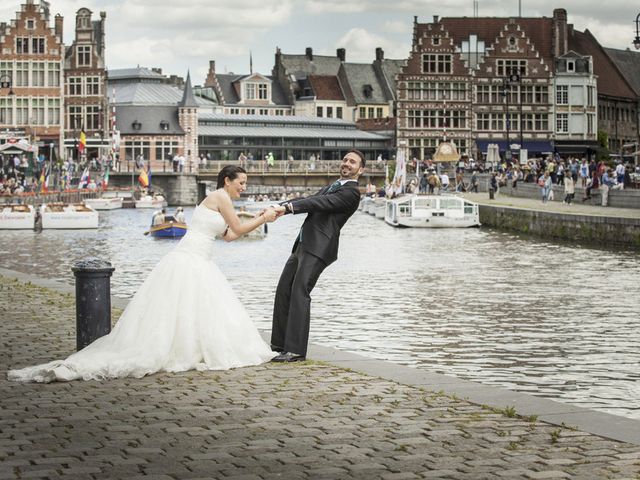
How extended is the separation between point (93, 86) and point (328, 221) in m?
94.6

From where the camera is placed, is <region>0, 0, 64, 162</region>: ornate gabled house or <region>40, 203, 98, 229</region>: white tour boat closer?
<region>40, 203, 98, 229</region>: white tour boat

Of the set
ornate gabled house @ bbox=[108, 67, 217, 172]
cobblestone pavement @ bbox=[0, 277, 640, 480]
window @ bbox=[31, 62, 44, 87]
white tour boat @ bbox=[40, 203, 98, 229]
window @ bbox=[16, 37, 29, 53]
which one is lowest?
cobblestone pavement @ bbox=[0, 277, 640, 480]

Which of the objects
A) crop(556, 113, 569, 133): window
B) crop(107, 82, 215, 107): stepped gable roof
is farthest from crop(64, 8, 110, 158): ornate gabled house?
crop(556, 113, 569, 133): window

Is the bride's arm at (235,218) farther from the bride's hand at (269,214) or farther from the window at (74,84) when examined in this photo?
the window at (74,84)

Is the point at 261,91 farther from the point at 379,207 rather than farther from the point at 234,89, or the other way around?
the point at 379,207

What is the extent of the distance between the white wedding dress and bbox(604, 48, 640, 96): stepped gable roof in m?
106

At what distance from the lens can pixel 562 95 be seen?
10694 cm

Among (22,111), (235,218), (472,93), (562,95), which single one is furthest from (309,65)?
(235,218)

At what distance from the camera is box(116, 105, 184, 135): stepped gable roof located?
4304 inches

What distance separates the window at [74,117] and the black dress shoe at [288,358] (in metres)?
93.5

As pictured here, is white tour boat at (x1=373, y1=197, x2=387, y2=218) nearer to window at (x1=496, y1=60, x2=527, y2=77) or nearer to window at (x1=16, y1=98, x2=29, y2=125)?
window at (x1=496, y1=60, x2=527, y2=77)

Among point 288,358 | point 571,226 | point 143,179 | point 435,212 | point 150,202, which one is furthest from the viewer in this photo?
point 143,179

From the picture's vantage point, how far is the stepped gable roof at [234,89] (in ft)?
433

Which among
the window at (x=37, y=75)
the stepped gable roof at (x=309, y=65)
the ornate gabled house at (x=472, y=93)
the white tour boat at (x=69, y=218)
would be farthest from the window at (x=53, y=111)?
the white tour boat at (x=69, y=218)
